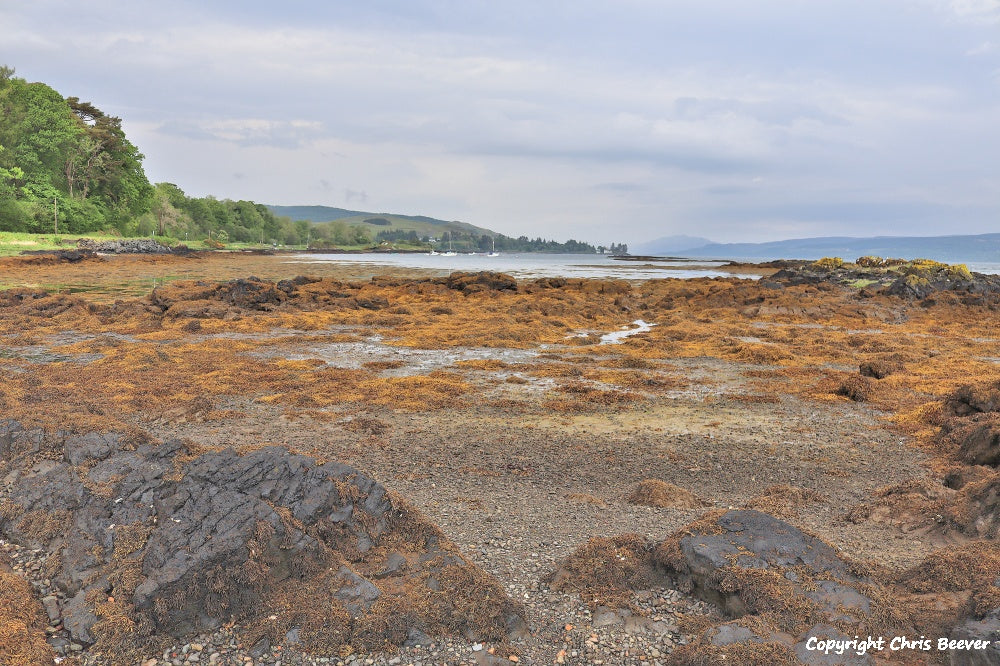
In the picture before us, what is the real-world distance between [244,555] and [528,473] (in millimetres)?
5177

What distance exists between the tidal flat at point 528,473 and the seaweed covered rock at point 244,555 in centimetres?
4

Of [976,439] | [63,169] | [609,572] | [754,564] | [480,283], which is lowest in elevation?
[609,572]

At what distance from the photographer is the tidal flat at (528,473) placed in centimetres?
540

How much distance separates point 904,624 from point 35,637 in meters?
7.74

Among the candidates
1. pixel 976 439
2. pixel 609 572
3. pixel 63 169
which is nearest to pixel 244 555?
pixel 609 572

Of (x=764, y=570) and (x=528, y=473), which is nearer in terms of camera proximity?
(x=764, y=570)

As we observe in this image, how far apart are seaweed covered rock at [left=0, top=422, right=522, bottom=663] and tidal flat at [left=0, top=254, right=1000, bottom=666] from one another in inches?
1.4

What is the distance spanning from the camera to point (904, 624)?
525 centimetres

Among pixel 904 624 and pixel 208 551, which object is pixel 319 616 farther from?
pixel 904 624

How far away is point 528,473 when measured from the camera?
9.99 meters

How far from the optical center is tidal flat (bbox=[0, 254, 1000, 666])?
17.7 feet

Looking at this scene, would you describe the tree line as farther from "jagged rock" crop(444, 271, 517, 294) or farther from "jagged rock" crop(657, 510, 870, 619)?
"jagged rock" crop(657, 510, 870, 619)

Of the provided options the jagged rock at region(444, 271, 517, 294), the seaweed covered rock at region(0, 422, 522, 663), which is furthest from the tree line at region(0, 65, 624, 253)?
the seaweed covered rock at region(0, 422, 522, 663)

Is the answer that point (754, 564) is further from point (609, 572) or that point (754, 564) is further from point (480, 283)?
point (480, 283)
